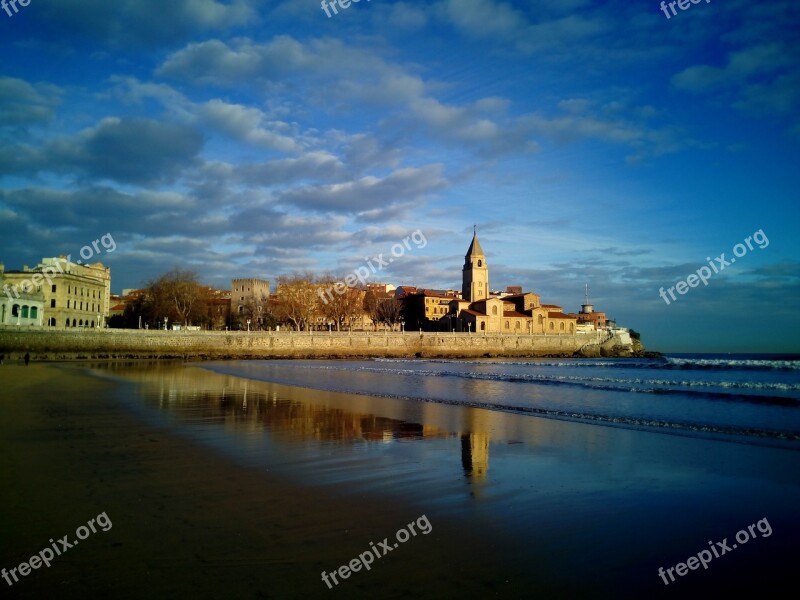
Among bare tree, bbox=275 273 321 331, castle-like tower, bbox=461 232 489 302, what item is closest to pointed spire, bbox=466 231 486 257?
castle-like tower, bbox=461 232 489 302

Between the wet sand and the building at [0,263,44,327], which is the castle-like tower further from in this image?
the wet sand

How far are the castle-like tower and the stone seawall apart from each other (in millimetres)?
20191

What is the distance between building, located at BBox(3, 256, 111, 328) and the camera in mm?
67188

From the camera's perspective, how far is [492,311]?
10062cm

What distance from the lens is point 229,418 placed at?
14.2m

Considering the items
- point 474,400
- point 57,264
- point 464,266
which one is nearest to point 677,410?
point 474,400

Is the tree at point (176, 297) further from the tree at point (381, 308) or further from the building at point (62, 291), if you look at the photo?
the tree at point (381, 308)

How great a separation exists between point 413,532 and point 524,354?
8857 cm

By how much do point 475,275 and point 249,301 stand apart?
157 ft

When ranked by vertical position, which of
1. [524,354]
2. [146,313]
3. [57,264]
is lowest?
[524,354]

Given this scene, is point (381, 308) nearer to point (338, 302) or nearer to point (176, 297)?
point (338, 302)

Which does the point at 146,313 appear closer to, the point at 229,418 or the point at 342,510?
the point at 229,418

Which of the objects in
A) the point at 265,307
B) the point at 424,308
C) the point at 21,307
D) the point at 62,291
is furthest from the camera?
the point at 424,308

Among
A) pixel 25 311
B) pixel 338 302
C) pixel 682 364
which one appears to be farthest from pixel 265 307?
pixel 682 364
